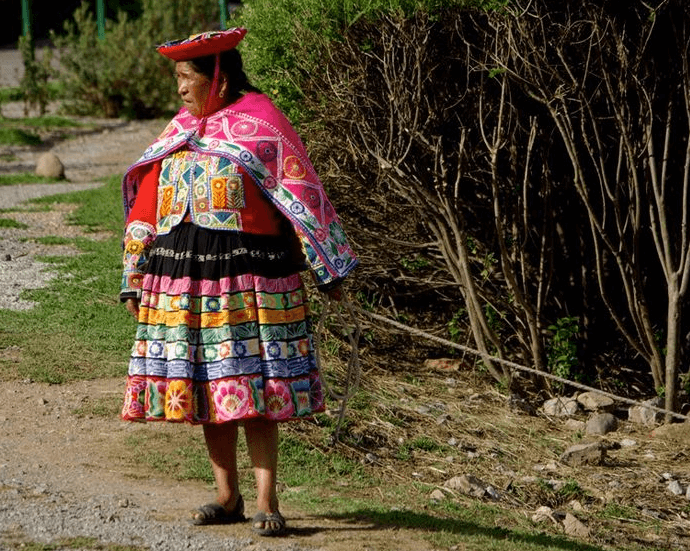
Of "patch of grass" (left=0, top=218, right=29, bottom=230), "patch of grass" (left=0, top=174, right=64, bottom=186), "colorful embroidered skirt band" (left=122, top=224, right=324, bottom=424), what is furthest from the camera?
"patch of grass" (left=0, top=174, right=64, bottom=186)

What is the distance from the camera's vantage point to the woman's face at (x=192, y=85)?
4195 millimetres

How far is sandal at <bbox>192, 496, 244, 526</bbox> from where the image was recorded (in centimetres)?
439

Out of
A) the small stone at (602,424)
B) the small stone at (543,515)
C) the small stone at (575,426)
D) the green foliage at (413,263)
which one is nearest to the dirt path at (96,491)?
the small stone at (543,515)

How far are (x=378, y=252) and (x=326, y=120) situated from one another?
0.98m

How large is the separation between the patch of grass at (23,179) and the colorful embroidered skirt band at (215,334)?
9355 millimetres

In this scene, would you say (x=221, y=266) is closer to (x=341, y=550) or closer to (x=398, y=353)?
(x=341, y=550)

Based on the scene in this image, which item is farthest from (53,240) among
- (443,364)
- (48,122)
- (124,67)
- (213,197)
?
(124,67)

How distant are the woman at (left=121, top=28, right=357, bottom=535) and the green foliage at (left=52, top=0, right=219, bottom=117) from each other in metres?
13.5

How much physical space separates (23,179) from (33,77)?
4.73 meters

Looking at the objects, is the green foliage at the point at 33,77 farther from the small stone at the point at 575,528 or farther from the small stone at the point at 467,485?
the small stone at the point at 575,528

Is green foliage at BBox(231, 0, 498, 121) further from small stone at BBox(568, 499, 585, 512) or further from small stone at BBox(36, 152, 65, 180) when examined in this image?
small stone at BBox(36, 152, 65, 180)

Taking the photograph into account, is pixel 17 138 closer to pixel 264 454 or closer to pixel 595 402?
pixel 595 402

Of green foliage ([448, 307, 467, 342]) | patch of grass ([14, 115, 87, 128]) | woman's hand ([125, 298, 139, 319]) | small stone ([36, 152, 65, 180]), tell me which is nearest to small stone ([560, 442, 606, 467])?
green foliage ([448, 307, 467, 342])

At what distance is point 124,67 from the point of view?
17594 millimetres
